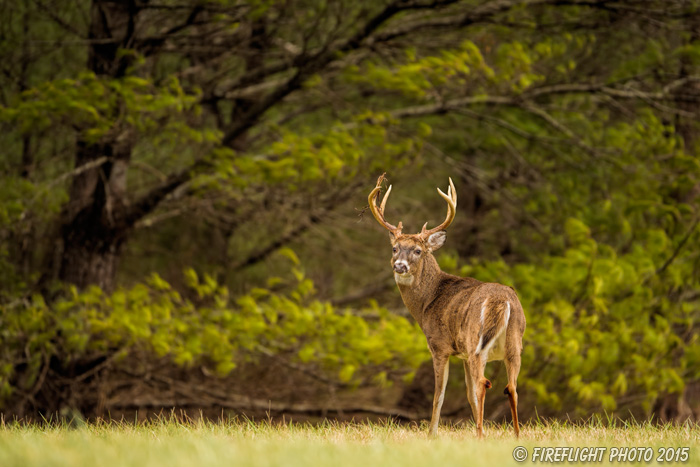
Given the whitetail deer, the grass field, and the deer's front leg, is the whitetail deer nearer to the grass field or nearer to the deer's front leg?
the deer's front leg

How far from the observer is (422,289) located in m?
5.32

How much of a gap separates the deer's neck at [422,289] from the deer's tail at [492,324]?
689mm

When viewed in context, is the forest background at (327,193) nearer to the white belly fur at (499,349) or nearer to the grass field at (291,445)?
the grass field at (291,445)

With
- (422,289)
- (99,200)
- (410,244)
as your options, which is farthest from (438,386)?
(99,200)

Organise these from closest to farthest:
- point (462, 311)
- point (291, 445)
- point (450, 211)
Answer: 1. point (291, 445)
2. point (462, 311)
3. point (450, 211)

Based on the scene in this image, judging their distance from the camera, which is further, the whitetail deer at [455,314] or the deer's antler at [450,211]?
the deer's antler at [450,211]

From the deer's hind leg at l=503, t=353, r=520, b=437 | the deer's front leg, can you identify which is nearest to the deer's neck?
the deer's front leg

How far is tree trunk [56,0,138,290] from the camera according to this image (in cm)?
1018

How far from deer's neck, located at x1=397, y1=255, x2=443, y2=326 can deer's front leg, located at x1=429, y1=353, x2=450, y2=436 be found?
37 cm

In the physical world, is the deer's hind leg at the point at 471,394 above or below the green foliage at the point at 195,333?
above

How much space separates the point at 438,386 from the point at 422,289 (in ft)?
2.22

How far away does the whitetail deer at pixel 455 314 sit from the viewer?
15.0 feet

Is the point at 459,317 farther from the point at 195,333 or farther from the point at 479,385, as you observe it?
the point at 195,333

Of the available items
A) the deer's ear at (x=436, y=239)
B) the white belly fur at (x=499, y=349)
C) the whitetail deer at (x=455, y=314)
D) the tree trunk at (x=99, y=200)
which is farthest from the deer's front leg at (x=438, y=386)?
the tree trunk at (x=99, y=200)
